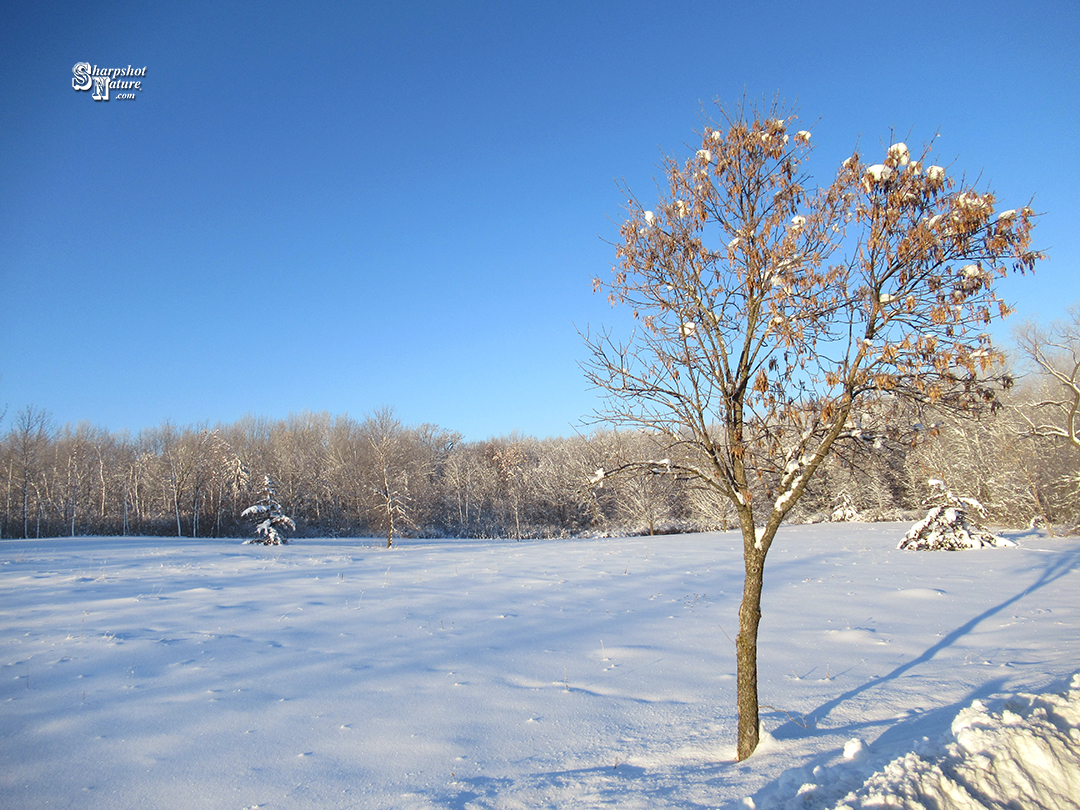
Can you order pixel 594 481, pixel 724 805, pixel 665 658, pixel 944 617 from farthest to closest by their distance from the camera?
pixel 944 617, pixel 665 658, pixel 594 481, pixel 724 805

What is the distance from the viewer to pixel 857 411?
4.48 m

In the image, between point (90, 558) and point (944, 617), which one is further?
point (90, 558)

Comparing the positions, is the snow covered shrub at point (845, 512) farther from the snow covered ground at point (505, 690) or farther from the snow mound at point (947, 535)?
the snow covered ground at point (505, 690)

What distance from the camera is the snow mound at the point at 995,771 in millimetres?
2779

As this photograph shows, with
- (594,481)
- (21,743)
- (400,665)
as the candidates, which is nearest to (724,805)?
(594,481)

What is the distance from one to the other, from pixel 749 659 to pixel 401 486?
118 ft

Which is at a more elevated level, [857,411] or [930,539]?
[857,411]

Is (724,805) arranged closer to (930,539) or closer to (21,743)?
(21,743)

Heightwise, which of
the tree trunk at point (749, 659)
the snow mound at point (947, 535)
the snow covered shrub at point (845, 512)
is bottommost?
the snow covered shrub at point (845, 512)

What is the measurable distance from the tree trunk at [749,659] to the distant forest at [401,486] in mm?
21982

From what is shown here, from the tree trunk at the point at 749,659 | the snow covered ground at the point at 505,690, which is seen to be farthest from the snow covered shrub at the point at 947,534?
the tree trunk at the point at 749,659

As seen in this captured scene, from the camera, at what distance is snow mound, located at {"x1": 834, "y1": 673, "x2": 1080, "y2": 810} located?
2.78 meters

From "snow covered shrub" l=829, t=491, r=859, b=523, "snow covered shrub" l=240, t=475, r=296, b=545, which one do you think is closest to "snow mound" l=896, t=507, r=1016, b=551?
"snow covered shrub" l=829, t=491, r=859, b=523

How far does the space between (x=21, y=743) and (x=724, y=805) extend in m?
6.33
